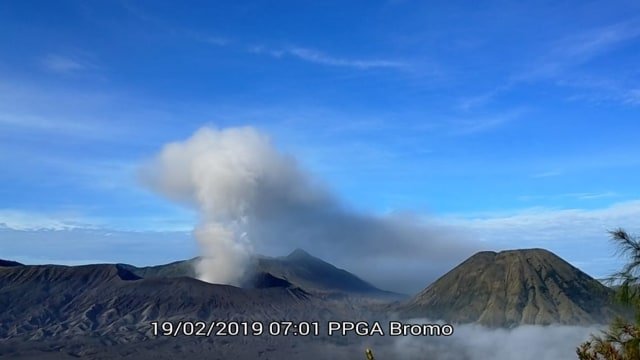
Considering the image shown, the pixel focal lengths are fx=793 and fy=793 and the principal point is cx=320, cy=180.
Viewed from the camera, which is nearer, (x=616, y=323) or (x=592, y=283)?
(x=616, y=323)

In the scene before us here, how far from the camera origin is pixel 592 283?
17.6 meters

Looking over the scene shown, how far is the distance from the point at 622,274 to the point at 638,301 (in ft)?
1.84

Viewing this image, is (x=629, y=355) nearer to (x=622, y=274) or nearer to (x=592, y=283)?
(x=622, y=274)

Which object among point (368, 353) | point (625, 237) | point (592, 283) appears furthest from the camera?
point (592, 283)

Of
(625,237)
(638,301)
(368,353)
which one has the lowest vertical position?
(368,353)

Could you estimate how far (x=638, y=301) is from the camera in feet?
46.0

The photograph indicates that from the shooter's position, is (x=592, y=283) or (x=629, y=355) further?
(x=592, y=283)

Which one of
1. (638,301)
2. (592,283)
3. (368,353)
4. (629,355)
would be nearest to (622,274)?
(638,301)

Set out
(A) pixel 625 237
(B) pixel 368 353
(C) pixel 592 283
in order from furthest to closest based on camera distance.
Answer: (C) pixel 592 283
(A) pixel 625 237
(B) pixel 368 353

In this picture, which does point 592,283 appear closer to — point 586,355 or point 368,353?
point 586,355

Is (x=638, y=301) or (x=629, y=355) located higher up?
(x=638, y=301)

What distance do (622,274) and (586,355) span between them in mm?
1732

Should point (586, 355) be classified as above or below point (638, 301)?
below

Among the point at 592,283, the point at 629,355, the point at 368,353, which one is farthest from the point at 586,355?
the point at 368,353
